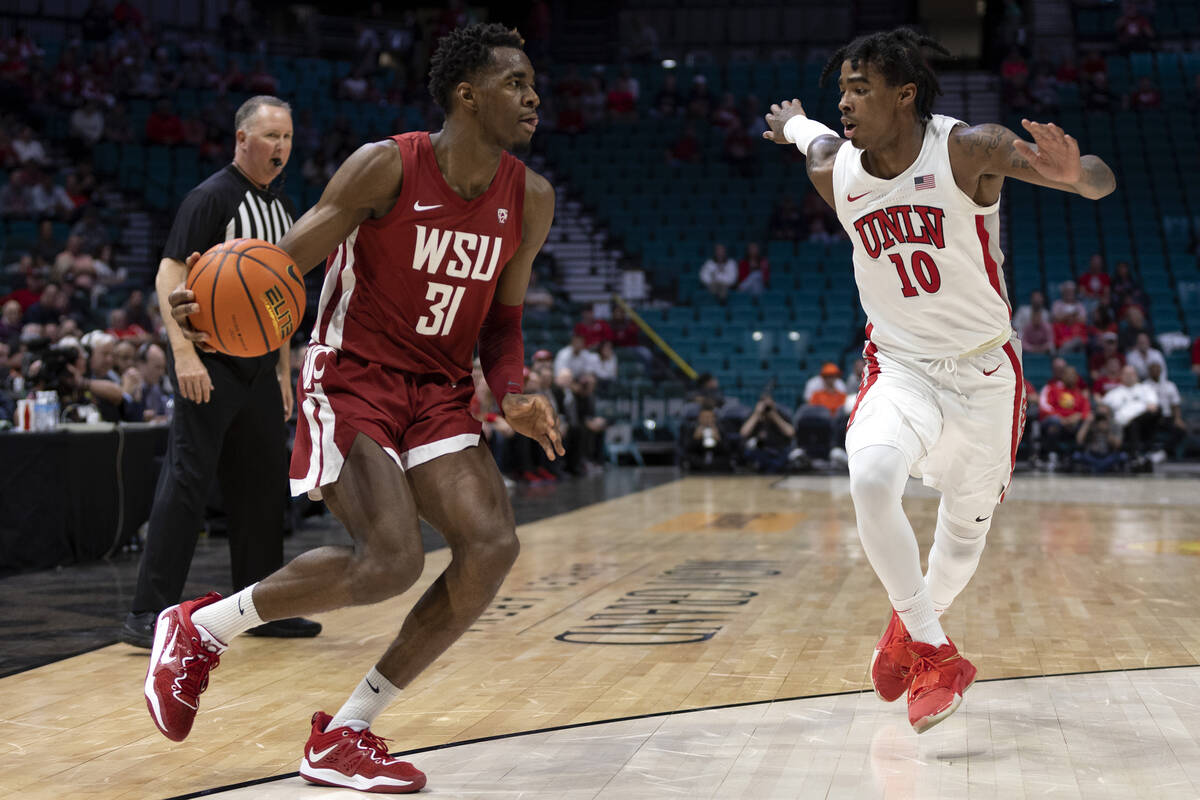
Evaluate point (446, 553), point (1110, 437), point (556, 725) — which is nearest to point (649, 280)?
point (1110, 437)

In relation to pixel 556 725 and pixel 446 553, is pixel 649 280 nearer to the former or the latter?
pixel 446 553

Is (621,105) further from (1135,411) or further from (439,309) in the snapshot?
(439,309)

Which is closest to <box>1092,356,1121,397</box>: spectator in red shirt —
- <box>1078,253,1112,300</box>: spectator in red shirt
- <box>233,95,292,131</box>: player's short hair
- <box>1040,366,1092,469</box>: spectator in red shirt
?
<box>1040,366,1092,469</box>: spectator in red shirt

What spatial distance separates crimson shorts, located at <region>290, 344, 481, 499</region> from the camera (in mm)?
2984

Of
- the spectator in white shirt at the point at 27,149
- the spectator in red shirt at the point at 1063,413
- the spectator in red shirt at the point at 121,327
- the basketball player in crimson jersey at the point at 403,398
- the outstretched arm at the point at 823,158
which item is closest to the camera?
the basketball player in crimson jersey at the point at 403,398

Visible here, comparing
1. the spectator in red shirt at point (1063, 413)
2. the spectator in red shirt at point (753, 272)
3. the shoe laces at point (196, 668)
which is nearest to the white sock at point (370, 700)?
the shoe laces at point (196, 668)

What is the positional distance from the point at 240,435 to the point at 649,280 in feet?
43.3

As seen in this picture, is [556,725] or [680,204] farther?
[680,204]

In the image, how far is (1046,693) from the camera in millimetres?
3758

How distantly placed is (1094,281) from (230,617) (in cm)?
1523

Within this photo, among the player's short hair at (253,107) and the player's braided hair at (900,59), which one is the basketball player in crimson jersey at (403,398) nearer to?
the player's braided hair at (900,59)

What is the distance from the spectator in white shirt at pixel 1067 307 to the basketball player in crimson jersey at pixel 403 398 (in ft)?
44.4

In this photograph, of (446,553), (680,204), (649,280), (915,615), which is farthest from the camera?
(680,204)

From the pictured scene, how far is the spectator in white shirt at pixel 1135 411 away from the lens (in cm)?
1389
